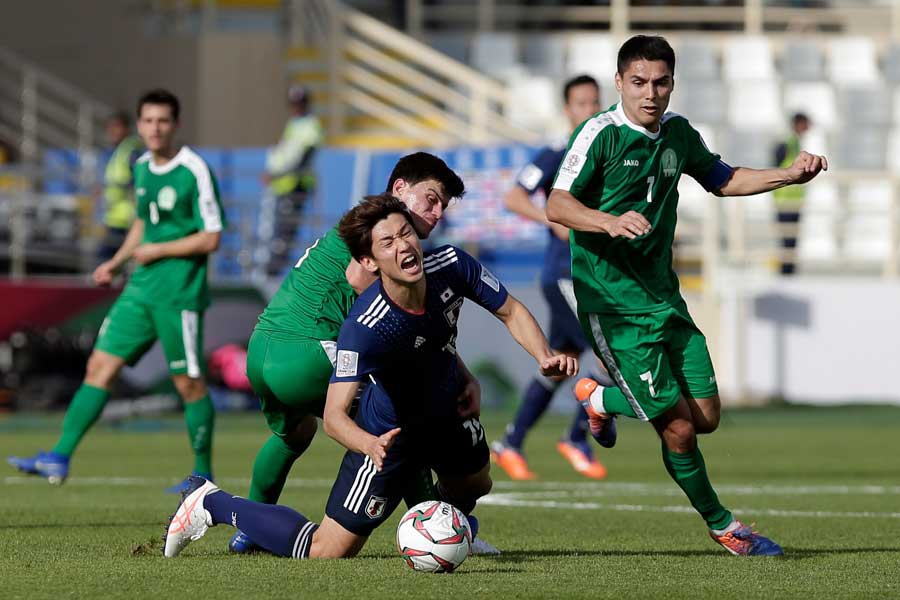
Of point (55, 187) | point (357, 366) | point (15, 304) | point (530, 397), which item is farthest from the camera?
point (55, 187)

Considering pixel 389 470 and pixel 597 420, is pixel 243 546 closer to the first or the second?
pixel 389 470

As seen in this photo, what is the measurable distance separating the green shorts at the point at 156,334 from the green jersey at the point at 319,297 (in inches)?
116

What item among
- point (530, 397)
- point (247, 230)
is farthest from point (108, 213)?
point (530, 397)

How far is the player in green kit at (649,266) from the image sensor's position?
7.18 m

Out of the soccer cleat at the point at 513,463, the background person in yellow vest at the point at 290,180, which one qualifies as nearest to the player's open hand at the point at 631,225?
the soccer cleat at the point at 513,463

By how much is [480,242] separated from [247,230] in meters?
2.83

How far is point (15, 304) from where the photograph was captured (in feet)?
58.6

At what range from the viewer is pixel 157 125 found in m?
10.1

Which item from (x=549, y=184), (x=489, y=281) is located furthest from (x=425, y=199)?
(x=549, y=184)

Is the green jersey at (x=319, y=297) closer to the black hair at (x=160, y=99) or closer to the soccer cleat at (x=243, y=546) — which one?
the soccer cleat at (x=243, y=546)

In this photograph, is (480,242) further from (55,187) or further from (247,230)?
(55,187)

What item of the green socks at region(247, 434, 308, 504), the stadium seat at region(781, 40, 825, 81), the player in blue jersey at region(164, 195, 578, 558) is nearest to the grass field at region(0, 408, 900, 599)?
the player in blue jersey at region(164, 195, 578, 558)

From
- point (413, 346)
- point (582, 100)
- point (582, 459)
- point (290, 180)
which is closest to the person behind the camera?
Result: point (413, 346)

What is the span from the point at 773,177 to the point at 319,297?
2.03 m
